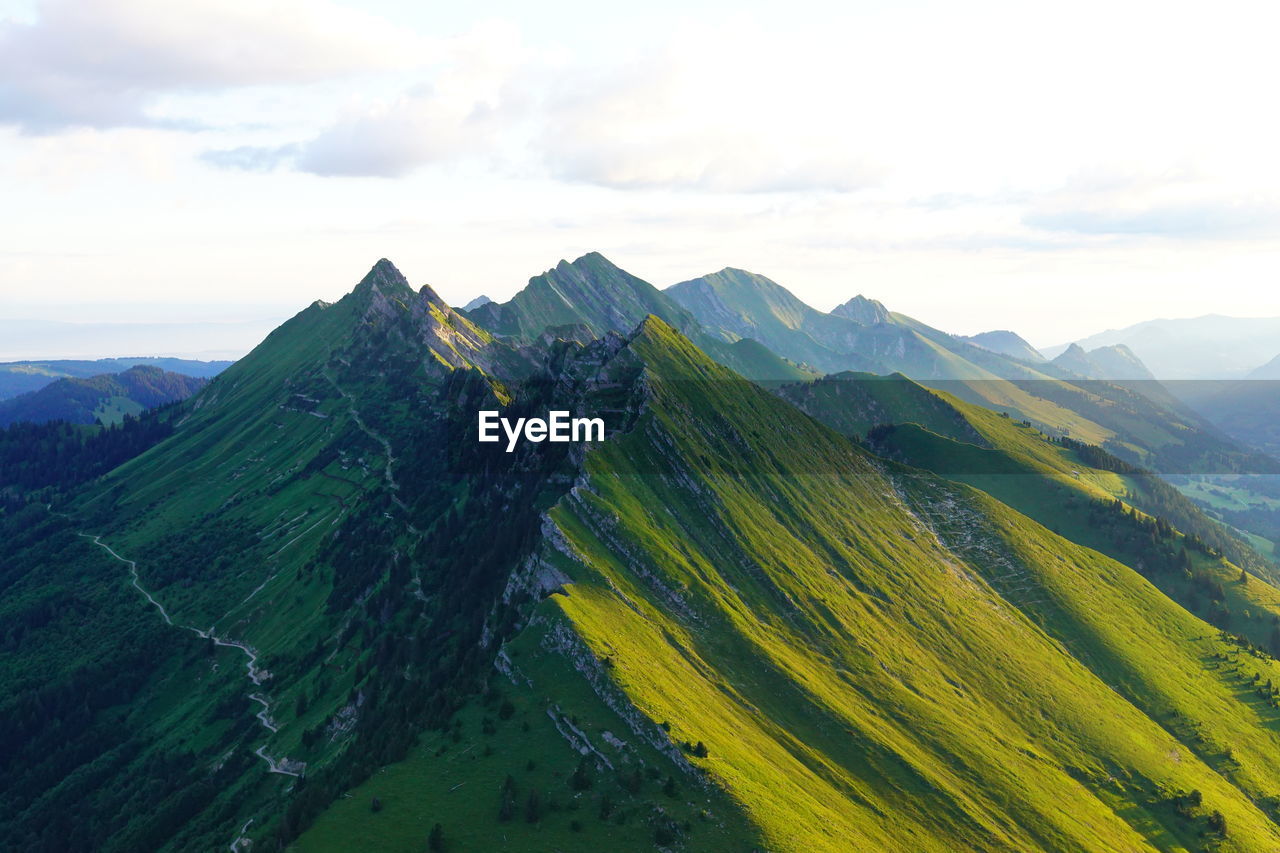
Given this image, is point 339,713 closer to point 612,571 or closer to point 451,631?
point 451,631

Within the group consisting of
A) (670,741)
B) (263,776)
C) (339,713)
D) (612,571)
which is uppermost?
(612,571)

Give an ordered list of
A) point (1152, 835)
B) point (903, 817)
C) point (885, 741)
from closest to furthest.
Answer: point (903, 817), point (885, 741), point (1152, 835)

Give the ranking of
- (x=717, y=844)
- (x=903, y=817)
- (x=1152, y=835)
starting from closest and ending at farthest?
(x=717, y=844) < (x=903, y=817) < (x=1152, y=835)

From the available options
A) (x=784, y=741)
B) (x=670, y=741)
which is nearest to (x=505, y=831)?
(x=670, y=741)

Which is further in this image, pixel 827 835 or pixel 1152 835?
pixel 1152 835

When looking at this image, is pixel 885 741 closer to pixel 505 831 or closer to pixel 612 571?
pixel 612 571

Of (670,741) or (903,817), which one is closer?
(670,741)

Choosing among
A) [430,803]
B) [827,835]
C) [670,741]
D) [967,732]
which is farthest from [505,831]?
[967,732]

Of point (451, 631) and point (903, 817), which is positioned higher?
point (451, 631)

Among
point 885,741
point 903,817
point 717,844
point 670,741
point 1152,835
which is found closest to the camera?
point 717,844
